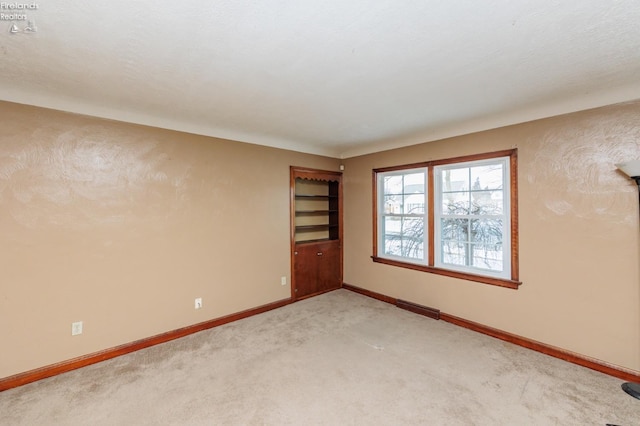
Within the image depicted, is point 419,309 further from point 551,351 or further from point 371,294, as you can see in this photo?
point 551,351

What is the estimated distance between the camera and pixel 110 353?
9.03 feet

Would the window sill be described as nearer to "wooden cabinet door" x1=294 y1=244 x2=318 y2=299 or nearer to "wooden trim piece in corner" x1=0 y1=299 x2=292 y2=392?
→ "wooden cabinet door" x1=294 y1=244 x2=318 y2=299

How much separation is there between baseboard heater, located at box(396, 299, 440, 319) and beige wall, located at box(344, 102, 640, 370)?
0.34 metres

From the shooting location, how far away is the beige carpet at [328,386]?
6.43ft

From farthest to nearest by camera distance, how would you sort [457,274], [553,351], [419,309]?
[419,309] → [457,274] → [553,351]

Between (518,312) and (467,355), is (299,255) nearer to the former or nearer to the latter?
(467,355)

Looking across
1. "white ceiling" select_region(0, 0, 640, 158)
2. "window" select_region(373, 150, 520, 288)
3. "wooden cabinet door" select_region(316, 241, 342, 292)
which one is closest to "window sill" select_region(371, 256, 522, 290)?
"window" select_region(373, 150, 520, 288)

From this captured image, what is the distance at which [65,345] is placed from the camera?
2.55 meters

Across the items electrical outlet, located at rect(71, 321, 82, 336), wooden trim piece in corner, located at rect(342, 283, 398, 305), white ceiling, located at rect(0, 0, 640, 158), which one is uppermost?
white ceiling, located at rect(0, 0, 640, 158)

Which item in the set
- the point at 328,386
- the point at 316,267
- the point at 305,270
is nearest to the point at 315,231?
the point at 316,267

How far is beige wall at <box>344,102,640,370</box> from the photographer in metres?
2.42

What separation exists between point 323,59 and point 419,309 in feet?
10.9

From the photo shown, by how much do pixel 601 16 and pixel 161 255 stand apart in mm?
3972


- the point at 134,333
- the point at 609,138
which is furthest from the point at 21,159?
the point at 609,138
